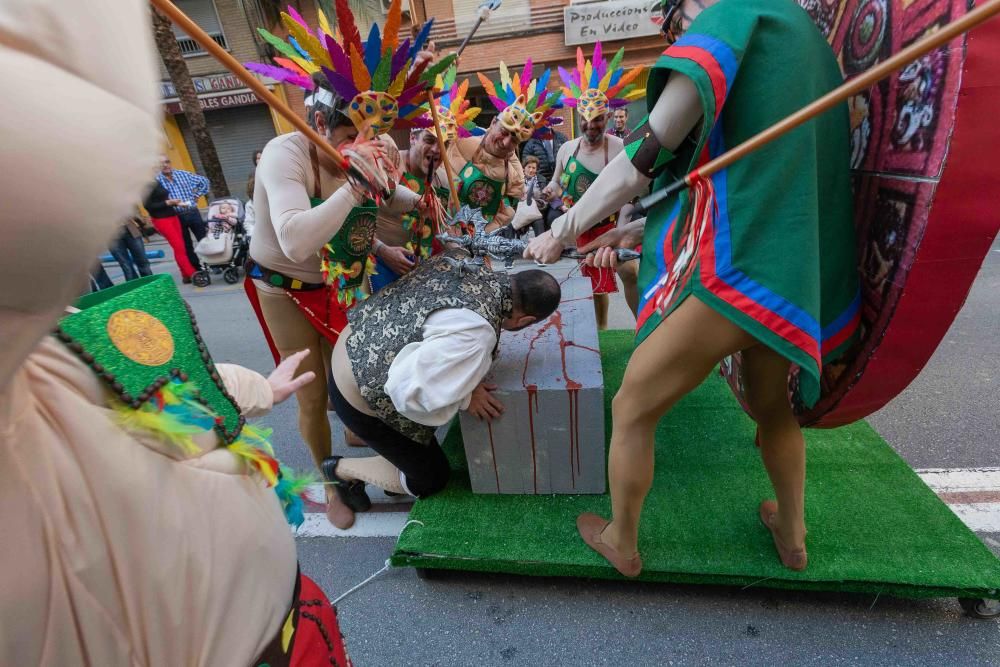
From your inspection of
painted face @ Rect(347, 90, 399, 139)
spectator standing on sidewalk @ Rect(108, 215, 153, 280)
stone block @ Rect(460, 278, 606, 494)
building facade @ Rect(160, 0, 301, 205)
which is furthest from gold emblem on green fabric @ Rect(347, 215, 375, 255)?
building facade @ Rect(160, 0, 301, 205)

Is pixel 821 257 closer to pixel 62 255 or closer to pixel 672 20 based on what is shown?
pixel 672 20

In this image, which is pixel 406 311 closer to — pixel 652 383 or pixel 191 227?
pixel 652 383

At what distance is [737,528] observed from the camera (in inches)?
70.3

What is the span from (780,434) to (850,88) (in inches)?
38.2

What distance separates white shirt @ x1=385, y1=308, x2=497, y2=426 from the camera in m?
1.55

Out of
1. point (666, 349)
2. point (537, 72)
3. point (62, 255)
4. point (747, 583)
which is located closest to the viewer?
point (62, 255)

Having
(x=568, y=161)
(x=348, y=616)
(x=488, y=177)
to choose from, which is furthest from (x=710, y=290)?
(x=568, y=161)

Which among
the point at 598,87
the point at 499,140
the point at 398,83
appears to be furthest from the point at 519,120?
the point at 398,83

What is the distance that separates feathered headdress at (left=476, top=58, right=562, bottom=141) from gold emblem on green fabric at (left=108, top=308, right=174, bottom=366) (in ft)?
9.25

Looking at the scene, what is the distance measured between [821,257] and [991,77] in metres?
0.45

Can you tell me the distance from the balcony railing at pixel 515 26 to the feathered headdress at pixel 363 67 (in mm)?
10725

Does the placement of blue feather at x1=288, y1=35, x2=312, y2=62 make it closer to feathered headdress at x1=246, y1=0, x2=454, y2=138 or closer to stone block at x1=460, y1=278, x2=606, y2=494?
feathered headdress at x1=246, y1=0, x2=454, y2=138

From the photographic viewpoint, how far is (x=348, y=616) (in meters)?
1.76

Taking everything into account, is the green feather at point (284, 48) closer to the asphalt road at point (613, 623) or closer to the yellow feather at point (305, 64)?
the yellow feather at point (305, 64)
